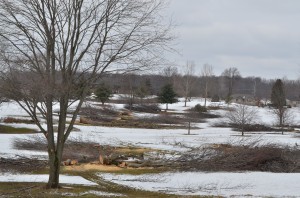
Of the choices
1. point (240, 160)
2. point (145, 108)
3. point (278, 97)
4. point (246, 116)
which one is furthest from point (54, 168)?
point (145, 108)

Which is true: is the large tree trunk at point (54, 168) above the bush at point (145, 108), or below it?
below

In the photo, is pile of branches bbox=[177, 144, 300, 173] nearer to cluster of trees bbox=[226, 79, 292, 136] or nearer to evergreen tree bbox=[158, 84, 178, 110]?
cluster of trees bbox=[226, 79, 292, 136]

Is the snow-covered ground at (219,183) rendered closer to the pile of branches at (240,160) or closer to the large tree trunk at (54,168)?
the pile of branches at (240,160)

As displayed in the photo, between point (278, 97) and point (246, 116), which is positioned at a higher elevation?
point (278, 97)

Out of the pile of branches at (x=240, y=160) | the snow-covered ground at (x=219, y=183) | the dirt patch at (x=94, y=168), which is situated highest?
the pile of branches at (x=240, y=160)

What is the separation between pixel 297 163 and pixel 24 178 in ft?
38.6

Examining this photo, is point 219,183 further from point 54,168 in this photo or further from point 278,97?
point 278,97

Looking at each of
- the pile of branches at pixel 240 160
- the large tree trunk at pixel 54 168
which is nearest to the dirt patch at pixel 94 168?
the pile of branches at pixel 240 160

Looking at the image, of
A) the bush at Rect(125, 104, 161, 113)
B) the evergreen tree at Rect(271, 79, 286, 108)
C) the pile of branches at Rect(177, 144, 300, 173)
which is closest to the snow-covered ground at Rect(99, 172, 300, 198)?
the pile of branches at Rect(177, 144, 300, 173)

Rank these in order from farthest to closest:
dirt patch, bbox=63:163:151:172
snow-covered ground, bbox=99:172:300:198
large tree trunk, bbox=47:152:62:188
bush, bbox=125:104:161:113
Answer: bush, bbox=125:104:161:113 → dirt patch, bbox=63:163:151:172 → snow-covered ground, bbox=99:172:300:198 → large tree trunk, bbox=47:152:62:188

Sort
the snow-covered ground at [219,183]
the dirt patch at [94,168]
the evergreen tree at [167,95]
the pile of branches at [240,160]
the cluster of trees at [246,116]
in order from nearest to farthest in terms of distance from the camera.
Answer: the snow-covered ground at [219,183]
the pile of branches at [240,160]
the dirt patch at [94,168]
the cluster of trees at [246,116]
the evergreen tree at [167,95]

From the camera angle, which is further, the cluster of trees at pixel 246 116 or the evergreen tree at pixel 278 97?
the evergreen tree at pixel 278 97

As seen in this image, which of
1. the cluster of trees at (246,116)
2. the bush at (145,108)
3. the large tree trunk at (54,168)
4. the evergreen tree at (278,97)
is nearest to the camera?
the large tree trunk at (54,168)

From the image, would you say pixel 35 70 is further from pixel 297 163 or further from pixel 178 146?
pixel 178 146
